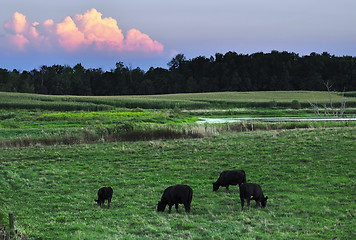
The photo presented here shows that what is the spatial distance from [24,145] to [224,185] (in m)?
25.4

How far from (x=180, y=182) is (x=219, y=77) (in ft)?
501

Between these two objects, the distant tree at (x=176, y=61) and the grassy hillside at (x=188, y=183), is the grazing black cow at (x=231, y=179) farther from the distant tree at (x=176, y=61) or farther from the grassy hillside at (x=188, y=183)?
the distant tree at (x=176, y=61)

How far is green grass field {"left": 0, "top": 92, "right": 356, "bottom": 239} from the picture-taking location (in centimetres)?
1355

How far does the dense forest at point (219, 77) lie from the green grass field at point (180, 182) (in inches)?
4841

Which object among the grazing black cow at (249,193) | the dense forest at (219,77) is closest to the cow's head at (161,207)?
the grazing black cow at (249,193)

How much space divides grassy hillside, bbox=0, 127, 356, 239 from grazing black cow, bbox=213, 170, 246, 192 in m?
0.35

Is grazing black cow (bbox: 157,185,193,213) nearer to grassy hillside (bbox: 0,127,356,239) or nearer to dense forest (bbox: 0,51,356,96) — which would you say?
grassy hillside (bbox: 0,127,356,239)

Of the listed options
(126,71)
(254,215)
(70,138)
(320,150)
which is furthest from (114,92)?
(254,215)

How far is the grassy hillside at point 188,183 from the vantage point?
44.4ft

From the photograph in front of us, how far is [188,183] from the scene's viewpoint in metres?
21.8

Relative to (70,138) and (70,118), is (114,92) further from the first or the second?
(70,138)

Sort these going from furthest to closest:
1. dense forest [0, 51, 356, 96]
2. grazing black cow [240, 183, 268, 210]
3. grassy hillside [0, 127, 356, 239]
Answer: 1. dense forest [0, 51, 356, 96]
2. grazing black cow [240, 183, 268, 210]
3. grassy hillside [0, 127, 356, 239]

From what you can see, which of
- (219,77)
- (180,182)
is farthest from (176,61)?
(180,182)

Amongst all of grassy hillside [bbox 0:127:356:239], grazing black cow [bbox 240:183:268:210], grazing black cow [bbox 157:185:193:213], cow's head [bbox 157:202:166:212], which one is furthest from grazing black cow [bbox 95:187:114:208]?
grazing black cow [bbox 240:183:268:210]
